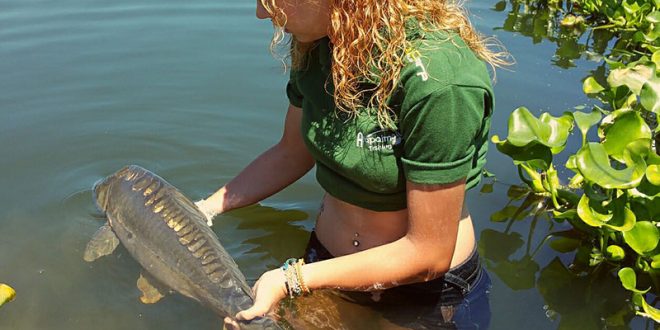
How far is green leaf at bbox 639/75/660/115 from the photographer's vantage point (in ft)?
11.3

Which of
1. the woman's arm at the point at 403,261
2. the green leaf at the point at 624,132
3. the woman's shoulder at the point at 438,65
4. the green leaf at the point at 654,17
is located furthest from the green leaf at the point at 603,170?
the green leaf at the point at 654,17

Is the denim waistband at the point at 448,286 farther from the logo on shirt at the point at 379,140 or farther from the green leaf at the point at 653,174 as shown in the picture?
the green leaf at the point at 653,174

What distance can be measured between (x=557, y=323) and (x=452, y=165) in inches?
54.3

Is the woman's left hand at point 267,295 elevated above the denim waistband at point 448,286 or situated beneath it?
elevated above

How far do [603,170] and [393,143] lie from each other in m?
1.15

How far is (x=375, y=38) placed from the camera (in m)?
2.22

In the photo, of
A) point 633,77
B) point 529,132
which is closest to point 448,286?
point 529,132

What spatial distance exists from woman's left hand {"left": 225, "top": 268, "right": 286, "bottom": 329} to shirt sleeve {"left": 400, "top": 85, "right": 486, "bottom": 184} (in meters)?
0.56

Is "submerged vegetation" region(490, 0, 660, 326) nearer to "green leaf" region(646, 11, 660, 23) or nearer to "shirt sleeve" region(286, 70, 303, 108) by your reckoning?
"shirt sleeve" region(286, 70, 303, 108)

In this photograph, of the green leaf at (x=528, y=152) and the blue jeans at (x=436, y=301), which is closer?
the blue jeans at (x=436, y=301)

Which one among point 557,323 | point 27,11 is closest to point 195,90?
point 27,11

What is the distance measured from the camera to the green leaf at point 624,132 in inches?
126

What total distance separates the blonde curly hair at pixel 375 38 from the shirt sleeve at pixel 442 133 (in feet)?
0.37

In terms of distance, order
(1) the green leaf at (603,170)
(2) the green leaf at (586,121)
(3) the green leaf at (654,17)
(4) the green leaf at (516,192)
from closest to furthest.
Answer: (1) the green leaf at (603,170) → (2) the green leaf at (586,121) → (4) the green leaf at (516,192) → (3) the green leaf at (654,17)
